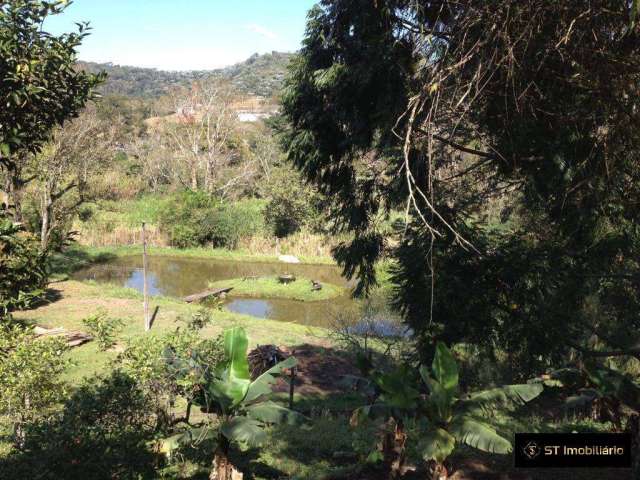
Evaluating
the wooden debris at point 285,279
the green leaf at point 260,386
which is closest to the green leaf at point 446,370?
the green leaf at point 260,386

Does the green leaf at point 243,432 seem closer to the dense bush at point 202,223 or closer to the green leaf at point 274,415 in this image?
the green leaf at point 274,415

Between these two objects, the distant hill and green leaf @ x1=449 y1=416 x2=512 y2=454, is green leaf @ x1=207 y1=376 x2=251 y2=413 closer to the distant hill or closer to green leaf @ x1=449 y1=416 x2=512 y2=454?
green leaf @ x1=449 y1=416 x2=512 y2=454

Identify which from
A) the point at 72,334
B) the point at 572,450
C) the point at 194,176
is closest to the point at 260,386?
the point at 572,450

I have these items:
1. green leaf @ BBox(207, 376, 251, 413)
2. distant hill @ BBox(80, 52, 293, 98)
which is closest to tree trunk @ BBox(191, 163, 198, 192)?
green leaf @ BBox(207, 376, 251, 413)

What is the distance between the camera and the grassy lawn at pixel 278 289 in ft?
69.5

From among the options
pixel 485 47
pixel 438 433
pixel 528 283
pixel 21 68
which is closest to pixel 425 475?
pixel 438 433

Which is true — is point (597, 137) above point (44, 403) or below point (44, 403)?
above

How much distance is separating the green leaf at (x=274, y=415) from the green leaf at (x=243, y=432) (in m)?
0.27

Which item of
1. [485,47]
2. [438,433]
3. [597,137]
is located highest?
[485,47]

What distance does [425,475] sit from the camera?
5.36 metres

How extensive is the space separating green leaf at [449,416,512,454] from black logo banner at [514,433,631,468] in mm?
704

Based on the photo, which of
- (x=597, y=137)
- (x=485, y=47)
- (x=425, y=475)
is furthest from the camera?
(x=425, y=475)

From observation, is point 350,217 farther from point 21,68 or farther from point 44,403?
point 21,68

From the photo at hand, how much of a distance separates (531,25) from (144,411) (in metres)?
5.07
